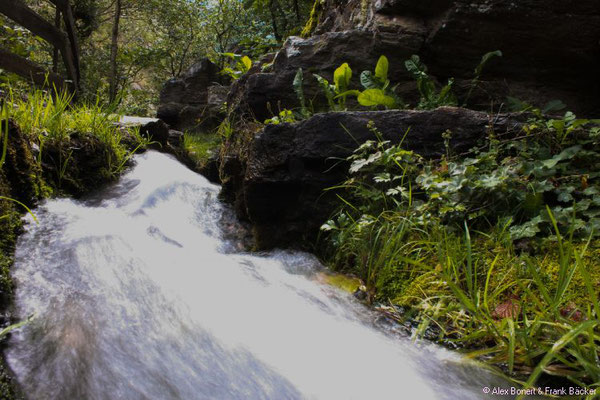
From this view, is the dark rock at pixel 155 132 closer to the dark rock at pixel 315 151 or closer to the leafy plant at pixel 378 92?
the dark rock at pixel 315 151

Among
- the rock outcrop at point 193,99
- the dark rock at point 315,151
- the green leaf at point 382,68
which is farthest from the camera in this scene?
the rock outcrop at point 193,99

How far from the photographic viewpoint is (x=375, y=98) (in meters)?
3.46

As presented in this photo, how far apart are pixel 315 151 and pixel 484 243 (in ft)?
4.78

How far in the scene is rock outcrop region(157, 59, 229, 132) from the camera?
791cm

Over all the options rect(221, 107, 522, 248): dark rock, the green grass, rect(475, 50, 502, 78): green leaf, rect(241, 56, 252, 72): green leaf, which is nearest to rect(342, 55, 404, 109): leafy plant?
rect(221, 107, 522, 248): dark rock

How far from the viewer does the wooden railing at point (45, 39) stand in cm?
416

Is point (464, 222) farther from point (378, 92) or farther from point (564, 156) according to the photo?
point (378, 92)

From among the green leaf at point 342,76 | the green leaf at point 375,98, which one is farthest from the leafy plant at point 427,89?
the green leaf at point 342,76

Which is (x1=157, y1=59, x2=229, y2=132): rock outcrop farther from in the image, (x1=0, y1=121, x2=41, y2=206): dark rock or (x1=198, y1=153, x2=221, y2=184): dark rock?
(x1=0, y1=121, x2=41, y2=206): dark rock

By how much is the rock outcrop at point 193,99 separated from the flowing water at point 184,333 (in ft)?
18.5

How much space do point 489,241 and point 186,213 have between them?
8.93 ft

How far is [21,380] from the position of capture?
46.7 inches

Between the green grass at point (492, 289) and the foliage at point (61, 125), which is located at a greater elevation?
the foliage at point (61, 125)

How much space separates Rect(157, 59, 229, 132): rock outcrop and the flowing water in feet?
18.5
